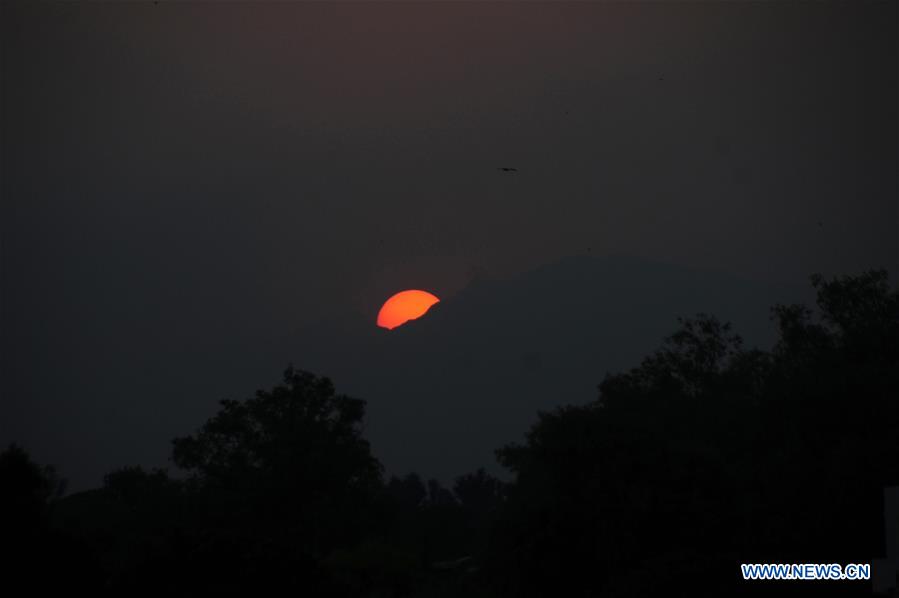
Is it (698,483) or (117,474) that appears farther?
(117,474)

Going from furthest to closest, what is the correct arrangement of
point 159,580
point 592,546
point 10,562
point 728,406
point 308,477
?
point 308,477 → point 728,406 → point 592,546 → point 159,580 → point 10,562

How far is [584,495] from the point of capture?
26.2 meters

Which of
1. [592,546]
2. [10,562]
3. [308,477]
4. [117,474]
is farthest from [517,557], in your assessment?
[117,474]

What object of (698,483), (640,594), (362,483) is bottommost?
(640,594)

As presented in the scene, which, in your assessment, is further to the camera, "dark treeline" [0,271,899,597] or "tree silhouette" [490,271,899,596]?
"tree silhouette" [490,271,899,596]

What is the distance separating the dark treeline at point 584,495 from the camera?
17.9 metres

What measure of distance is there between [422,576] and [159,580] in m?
17.6

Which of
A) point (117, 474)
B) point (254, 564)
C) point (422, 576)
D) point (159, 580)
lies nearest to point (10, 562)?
point (159, 580)

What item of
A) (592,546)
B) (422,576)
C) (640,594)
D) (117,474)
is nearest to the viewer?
(640,594)

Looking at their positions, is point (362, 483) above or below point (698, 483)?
above

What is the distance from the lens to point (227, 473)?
4625 centimetres

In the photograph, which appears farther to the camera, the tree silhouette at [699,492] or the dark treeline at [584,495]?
the tree silhouette at [699,492]

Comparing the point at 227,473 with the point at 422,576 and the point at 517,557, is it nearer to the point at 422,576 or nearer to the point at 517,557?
the point at 422,576

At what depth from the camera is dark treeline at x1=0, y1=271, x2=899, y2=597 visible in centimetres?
1788
